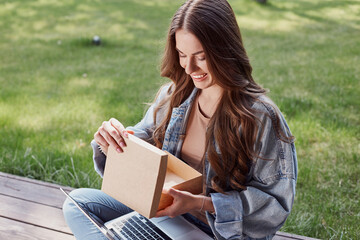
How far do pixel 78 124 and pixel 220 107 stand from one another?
196cm

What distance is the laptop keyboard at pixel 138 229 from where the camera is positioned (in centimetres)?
149

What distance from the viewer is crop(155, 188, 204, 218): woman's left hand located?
1.28 m

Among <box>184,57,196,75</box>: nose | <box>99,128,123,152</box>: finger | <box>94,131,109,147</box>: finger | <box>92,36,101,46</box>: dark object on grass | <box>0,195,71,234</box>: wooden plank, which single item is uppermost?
<box>184,57,196,75</box>: nose

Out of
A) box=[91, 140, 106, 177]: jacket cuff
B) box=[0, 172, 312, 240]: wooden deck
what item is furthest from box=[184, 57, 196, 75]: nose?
box=[0, 172, 312, 240]: wooden deck

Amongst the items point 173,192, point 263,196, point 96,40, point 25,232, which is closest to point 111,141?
point 173,192

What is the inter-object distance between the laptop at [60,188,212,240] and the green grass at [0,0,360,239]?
69 centimetres

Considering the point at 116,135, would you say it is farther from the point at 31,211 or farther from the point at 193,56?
the point at 31,211

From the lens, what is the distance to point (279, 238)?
185 cm

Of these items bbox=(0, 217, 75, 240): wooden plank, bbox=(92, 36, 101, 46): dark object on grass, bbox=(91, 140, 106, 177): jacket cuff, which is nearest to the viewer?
bbox=(91, 140, 106, 177): jacket cuff

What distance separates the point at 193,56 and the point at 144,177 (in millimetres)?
449

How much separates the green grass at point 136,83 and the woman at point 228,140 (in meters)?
0.19

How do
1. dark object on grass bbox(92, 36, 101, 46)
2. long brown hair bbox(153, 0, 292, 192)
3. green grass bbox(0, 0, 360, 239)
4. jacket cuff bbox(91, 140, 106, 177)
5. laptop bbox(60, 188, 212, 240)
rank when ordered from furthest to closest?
dark object on grass bbox(92, 36, 101, 46) → green grass bbox(0, 0, 360, 239) → jacket cuff bbox(91, 140, 106, 177) → laptop bbox(60, 188, 212, 240) → long brown hair bbox(153, 0, 292, 192)

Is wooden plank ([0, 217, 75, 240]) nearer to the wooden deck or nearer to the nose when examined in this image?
the wooden deck

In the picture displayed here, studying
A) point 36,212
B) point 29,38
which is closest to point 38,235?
point 36,212
